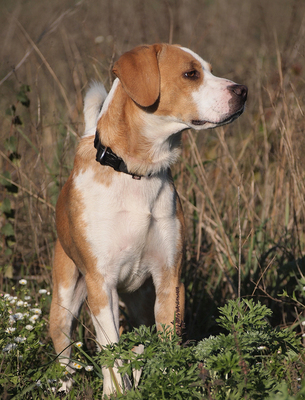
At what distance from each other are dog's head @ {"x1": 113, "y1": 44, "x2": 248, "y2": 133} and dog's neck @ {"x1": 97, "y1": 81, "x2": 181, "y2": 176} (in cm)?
7

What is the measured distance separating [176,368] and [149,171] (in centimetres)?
126

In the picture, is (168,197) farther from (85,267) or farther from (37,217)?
(37,217)

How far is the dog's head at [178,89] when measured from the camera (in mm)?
2736

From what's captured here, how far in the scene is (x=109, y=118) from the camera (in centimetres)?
292

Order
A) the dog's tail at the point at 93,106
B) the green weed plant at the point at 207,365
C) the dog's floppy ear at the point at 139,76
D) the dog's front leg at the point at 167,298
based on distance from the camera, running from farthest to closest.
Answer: the dog's tail at the point at 93,106, the dog's front leg at the point at 167,298, the dog's floppy ear at the point at 139,76, the green weed plant at the point at 207,365

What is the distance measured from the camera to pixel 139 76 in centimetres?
275

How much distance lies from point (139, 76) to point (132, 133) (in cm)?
33

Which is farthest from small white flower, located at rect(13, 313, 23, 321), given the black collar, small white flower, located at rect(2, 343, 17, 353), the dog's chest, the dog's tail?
the dog's tail

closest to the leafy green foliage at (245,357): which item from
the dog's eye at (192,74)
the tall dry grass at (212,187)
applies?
the tall dry grass at (212,187)

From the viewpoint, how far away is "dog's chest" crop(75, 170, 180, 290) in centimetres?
284

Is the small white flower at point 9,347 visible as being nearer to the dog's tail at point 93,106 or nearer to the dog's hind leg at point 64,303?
the dog's hind leg at point 64,303

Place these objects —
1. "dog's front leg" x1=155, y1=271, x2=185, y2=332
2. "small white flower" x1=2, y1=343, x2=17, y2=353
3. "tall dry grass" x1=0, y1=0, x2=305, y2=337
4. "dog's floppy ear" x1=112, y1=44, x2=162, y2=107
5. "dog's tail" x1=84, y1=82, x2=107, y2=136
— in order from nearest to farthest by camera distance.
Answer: "small white flower" x1=2, y1=343, x2=17, y2=353 < "dog's floppy ear" x1=112, y1=44, x2=162, y2=107 < "dog's front leg" x1=155, y1=271, x2=185, y2=332 < "dog's tail" x1=84, y1=82, x2=107, y2=136 < "tall dry grass" x1=0, y1=0, x2=305, y2=337

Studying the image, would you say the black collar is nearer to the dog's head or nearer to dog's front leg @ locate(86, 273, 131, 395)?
the dog's head

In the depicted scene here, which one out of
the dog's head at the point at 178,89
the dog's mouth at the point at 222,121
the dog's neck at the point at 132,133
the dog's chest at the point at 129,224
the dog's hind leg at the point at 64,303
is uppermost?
the dog's head at the point at 178,89
